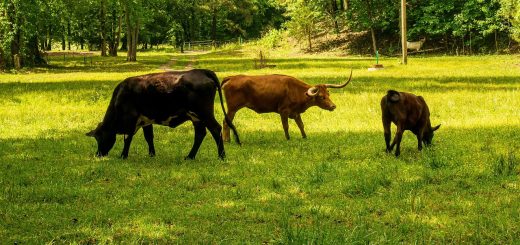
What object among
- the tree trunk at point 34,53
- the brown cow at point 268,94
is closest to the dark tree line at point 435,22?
the tree trunk at point 34,53

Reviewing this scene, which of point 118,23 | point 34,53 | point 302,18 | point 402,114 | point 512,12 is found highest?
point 118,23

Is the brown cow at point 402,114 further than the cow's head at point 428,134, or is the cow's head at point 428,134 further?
the cow's head at point 428,134

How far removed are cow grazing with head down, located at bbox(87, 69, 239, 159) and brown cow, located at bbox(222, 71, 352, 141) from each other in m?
2.24

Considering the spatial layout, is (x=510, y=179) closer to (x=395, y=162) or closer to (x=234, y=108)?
(x=395, y=162)

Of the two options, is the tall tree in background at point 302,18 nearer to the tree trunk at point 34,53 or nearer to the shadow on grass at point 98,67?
the shadow on grass at point 98,67

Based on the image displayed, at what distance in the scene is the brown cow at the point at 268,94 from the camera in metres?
13.3

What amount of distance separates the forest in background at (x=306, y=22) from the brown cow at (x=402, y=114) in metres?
32.4

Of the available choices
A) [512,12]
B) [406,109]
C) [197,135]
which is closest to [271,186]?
[197,135]

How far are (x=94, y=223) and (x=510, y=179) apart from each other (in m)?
6.29

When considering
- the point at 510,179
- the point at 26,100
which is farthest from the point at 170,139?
the point at 26,100

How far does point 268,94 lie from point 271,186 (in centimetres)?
487

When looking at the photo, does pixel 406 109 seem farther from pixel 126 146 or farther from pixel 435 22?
pixel 435 22

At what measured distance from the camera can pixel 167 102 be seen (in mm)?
10578

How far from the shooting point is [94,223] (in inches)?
270
